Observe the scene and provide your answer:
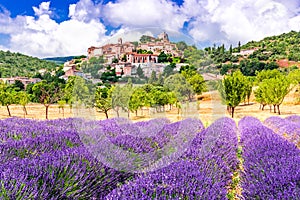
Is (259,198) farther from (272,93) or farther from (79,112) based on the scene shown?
(272,93)

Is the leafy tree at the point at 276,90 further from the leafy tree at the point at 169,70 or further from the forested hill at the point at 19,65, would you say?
the forested hill at the point at 19,65

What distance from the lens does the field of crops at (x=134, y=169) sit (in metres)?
2.48

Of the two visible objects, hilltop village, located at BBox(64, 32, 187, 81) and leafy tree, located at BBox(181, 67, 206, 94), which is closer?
hilltop village, located at BBox(64, 32, 187, 81)

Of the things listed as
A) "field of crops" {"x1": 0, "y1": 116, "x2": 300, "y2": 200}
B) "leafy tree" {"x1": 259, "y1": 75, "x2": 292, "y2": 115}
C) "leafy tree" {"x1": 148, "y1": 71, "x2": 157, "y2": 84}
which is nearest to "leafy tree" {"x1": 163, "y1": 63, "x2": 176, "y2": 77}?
"leafy tree" {"x1": 148, "y1": 71, "x2": 157, "y2": 84}

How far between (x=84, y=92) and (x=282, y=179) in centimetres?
273

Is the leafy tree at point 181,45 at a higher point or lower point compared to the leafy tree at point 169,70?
higher

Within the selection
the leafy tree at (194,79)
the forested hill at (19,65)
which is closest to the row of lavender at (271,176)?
the leafy tree at (194,79)

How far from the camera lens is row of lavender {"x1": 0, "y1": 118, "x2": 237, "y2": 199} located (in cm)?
247

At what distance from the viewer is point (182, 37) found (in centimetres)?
445

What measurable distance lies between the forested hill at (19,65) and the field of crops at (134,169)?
7017 centimetres

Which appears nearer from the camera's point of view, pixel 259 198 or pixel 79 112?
pixel 259 198

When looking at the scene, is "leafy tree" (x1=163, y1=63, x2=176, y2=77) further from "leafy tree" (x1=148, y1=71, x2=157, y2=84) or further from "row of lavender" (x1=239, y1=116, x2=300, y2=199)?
"row of lavender" (x1=239, y1=116, x2=300, y2=199)

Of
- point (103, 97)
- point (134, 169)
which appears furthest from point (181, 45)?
point (134, 169)

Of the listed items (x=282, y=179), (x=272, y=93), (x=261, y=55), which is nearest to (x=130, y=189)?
(x=282, y=179)
